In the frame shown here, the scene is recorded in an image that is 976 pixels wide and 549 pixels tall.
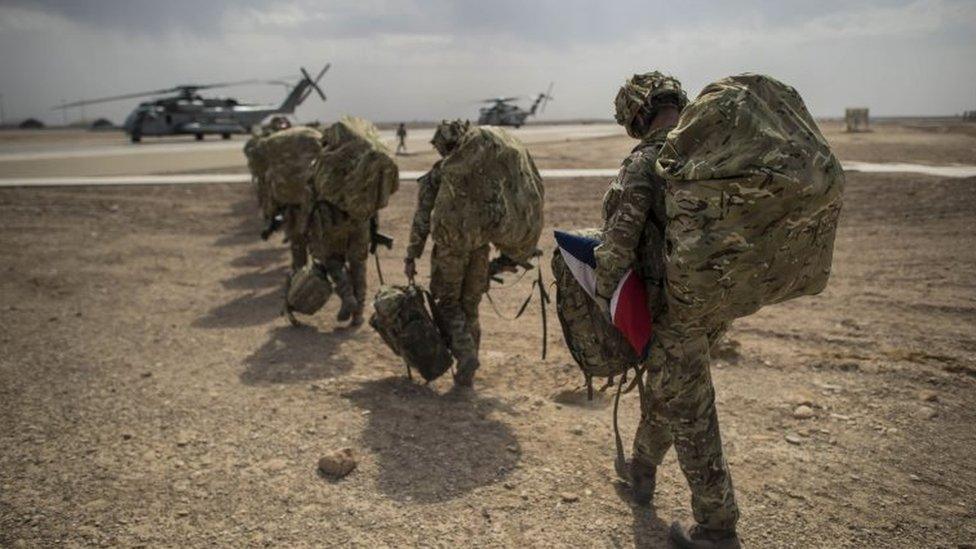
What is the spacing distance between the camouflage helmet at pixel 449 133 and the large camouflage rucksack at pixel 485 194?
8cm

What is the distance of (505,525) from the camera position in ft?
9.58

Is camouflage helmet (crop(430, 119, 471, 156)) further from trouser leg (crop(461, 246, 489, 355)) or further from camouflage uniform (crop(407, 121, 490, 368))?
trouser leg (crop(461, 246, 489, 355))

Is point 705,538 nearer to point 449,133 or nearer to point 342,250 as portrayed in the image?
point 449,133

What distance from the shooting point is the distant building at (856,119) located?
30.1 metres

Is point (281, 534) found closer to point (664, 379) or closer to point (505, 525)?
point (505, 525)

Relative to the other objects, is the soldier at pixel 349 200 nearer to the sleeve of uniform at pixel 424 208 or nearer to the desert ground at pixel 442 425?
the desert ground at pixel 442 425

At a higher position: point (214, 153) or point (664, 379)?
point (214, 153)

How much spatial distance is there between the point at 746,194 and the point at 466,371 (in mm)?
2760

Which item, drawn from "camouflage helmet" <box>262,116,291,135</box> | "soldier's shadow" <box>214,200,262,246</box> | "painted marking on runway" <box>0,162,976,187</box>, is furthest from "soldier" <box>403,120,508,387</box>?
"painted marking on runway" <box>0,162,976,187</box>

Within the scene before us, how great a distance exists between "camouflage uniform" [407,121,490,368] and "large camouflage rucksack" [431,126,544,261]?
0.16 meters

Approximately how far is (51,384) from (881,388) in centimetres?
567

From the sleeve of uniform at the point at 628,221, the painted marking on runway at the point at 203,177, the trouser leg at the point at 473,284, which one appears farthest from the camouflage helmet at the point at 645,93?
the painted marking on runway at the point at 203,177

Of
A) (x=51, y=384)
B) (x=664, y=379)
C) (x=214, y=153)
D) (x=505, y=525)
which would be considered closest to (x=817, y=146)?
(x=664, y=379)

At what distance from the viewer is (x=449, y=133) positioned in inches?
166
